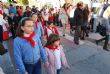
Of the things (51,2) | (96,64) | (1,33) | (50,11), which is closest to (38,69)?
(96,64)

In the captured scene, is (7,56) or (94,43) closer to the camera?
(7,56)

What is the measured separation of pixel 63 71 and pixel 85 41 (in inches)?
181

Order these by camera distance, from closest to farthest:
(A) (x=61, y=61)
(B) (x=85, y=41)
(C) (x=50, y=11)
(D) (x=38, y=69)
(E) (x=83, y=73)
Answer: (D) (x=38, y=69) < (A) (x=61, y=61) < (E) (x=83, y=73) < (B) (x=85, y=41) < (C) (x=50, y=11)

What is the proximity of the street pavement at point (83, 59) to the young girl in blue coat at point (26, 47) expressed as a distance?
2754 millimetres

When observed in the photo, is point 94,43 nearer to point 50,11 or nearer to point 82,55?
point 82,55

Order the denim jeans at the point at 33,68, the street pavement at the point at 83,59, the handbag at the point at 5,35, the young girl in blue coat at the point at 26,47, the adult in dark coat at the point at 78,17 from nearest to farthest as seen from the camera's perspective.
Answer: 1. the young girl in blue coat at the point at 26,47
2. the denim jeans at the point at 33,68
3. the street pavement at the point at 83,59
4. the adult in dark coat at the point at 78,17
5. the handbag at the point at 5,35

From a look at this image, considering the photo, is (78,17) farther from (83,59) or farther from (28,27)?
(28,27)

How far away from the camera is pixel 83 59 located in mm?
8742

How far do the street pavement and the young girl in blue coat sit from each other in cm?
275

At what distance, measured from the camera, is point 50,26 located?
7820 mm

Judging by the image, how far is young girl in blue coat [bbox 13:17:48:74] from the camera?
422 cm

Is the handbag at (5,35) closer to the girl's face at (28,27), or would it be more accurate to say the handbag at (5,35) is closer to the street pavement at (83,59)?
the street pavement at (83,59)

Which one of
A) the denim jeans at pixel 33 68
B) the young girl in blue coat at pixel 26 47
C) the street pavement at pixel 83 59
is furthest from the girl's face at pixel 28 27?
the street pavement at pixel 83 59

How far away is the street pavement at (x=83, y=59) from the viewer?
299 inches
